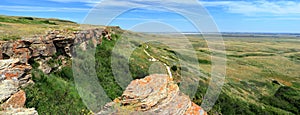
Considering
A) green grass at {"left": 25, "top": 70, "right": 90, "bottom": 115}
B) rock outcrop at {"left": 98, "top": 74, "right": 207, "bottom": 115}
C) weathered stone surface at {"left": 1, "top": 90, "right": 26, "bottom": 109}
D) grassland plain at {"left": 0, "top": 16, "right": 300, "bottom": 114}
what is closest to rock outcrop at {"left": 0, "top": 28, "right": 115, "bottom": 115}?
weathered stone surface at {"left": 1, "top": 90, "right": 26, "bottom": 109}

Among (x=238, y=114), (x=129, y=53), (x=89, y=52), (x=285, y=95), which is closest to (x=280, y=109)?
(x=285, y=95)

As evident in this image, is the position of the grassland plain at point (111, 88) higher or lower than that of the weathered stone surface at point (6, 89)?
lower

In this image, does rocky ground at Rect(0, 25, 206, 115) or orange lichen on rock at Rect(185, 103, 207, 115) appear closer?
rocky ground at Rect(0, 25, 206, 115)

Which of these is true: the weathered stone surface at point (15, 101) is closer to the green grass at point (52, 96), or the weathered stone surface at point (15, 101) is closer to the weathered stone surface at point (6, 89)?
the weathered stone surface at point (6, 89)

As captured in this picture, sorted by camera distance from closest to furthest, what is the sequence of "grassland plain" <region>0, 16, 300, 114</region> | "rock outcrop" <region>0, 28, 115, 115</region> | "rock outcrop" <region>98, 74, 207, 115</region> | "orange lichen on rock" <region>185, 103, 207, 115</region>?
"rock outcrop" <region>98, 74, 207, 115</region>, "orange lichen on rock" <region>185, 103, 207, 115</region>, "rock outcrop" <region>0, 28, 115, 115</region>, "grassland plain" <region>0, 16, 300, 114</region>

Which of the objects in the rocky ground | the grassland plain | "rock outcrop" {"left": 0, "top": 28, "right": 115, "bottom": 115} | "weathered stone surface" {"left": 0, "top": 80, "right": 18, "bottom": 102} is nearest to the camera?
the rocky ground

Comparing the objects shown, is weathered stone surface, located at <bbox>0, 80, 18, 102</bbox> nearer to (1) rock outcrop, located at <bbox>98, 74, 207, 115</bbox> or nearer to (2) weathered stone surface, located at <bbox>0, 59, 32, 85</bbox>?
(2) weathered stone surface, located at <bbox>0, 59, 32, 85</bbox>

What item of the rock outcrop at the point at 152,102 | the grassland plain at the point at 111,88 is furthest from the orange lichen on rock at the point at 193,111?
the grassland plain at the point at 111,88
